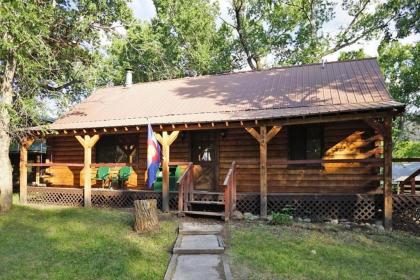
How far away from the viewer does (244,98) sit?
12.9m

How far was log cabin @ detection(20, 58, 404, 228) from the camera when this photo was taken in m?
10.1

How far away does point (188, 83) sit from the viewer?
1623cm

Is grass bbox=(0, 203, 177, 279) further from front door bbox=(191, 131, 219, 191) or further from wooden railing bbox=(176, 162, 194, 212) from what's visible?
front door bbox=(191, 131, 219, 191)

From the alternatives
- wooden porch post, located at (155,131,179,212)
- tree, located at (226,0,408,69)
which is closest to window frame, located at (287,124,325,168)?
wooden porch post, located at (155,131,179,212)

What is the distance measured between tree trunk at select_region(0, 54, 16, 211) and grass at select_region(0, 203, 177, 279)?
157cm

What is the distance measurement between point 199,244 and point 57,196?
8391mm

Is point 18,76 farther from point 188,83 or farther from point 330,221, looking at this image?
point 330,221

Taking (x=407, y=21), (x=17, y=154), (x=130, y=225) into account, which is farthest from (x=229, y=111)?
(x=17, y=154)

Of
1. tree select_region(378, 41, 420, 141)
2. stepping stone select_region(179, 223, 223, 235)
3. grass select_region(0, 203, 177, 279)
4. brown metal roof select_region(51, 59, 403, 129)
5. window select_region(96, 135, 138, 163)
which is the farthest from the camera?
tree select_region(378, 41, 420, 141)

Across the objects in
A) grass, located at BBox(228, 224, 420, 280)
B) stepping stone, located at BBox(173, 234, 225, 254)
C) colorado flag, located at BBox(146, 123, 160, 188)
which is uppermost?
colorado flag, located at BBox(146, 123, 160, 188)

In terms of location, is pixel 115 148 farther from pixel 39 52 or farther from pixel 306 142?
pixel 306 142

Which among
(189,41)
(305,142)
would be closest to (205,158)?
(305,142)

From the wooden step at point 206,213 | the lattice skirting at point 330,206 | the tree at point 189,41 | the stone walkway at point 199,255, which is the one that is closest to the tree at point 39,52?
the wooden step at point 206,213

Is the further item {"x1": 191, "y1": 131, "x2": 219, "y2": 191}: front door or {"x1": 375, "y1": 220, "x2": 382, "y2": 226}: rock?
{"x1": 191, "y1": 131, "x2": 219, "y2": 191}: front door
